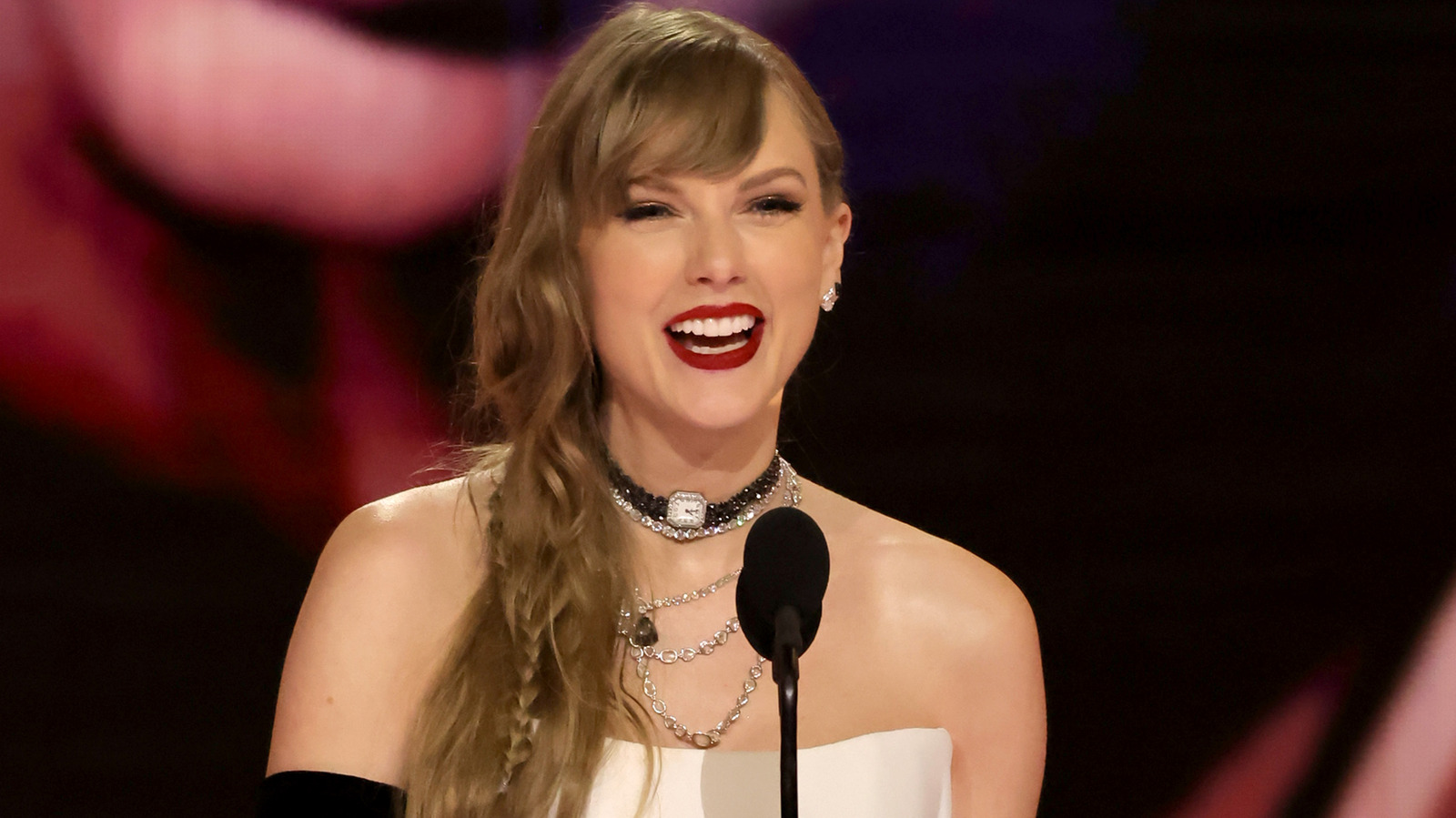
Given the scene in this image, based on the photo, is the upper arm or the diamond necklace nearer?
the diamond necklace

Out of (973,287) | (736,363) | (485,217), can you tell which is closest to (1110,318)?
(973,287)

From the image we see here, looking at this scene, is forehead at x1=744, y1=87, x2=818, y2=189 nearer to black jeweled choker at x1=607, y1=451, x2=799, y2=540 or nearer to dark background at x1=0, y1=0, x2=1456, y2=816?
black jeweled choker at x1=607, y1=451, x2=799, y2=540

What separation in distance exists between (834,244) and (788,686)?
0.91m

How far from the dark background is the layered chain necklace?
39 cm

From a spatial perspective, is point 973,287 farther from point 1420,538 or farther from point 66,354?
point 66,354

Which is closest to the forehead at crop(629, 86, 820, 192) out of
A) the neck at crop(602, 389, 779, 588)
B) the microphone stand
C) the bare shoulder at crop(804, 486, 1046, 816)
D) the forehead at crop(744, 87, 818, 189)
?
the forehead at crop(744, 87, 818, 189)

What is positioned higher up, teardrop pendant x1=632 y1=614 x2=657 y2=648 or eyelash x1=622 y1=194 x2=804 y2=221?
eyelash x1=622 y1=194 x2=804 y2=221

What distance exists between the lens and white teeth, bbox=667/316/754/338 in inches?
66.2

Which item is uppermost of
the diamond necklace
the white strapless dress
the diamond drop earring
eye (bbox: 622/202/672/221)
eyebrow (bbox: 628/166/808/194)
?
eyebrow (bbox: 628/166/808/194)

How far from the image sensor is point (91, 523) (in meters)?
2.17

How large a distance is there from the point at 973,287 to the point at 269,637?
1.22 metres

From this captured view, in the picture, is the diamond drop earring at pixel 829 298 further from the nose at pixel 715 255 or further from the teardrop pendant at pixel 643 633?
the teardrop pendant at pixel 643 633

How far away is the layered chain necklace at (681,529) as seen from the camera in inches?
71.5

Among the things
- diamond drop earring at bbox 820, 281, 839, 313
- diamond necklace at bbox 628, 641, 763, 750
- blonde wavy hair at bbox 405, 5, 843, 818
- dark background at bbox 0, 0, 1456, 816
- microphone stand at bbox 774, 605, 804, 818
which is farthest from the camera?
dark background at bbox 0, 0, 1456, 816
